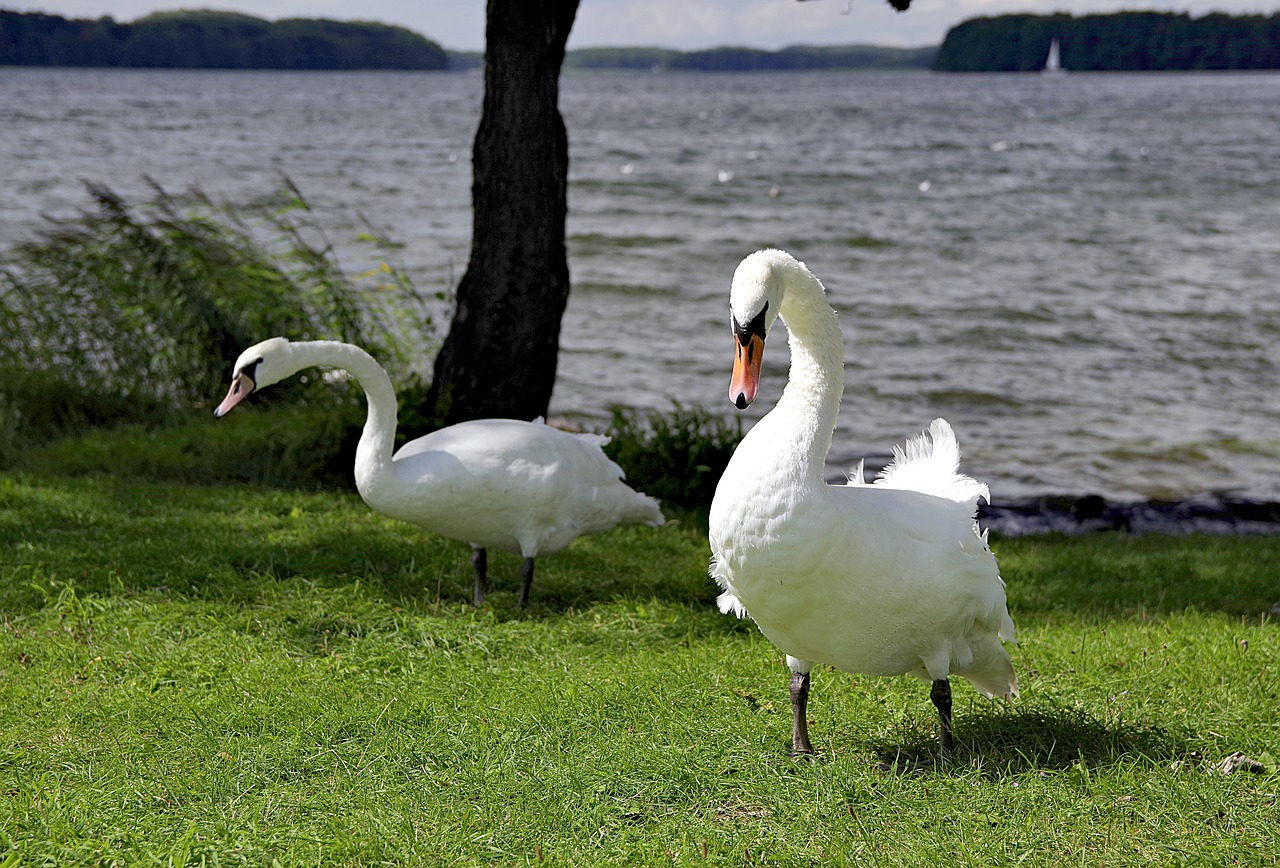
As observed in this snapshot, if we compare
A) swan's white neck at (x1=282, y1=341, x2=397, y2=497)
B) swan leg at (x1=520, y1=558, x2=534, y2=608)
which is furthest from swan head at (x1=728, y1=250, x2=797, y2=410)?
swan leg at (x1=520, y1=558, x2=534, y2=608)

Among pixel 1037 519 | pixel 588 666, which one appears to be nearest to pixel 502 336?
pixel 588 666

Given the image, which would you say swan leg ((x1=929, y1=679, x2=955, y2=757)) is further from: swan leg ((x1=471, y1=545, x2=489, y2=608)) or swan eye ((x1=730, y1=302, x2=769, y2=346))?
swan leg ((x1=471, y1=545, x2=489, y2=608))

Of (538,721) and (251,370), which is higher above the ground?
(251,370)

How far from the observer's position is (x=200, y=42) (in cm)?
16125

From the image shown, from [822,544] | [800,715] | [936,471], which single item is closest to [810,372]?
[822,544]

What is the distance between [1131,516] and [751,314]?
25.2ft

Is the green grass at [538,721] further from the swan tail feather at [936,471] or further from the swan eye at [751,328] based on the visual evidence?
the swan eye at [751,328]

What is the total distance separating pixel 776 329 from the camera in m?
20.0

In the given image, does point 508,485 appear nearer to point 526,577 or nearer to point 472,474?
point 472,474

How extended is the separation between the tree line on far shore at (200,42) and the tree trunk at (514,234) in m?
158

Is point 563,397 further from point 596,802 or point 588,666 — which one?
point 596,802

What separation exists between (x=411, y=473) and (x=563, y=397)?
7976 mm

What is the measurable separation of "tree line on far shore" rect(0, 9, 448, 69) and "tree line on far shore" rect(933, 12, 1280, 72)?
97.8 m

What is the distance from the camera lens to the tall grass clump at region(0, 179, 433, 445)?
1054 cm
